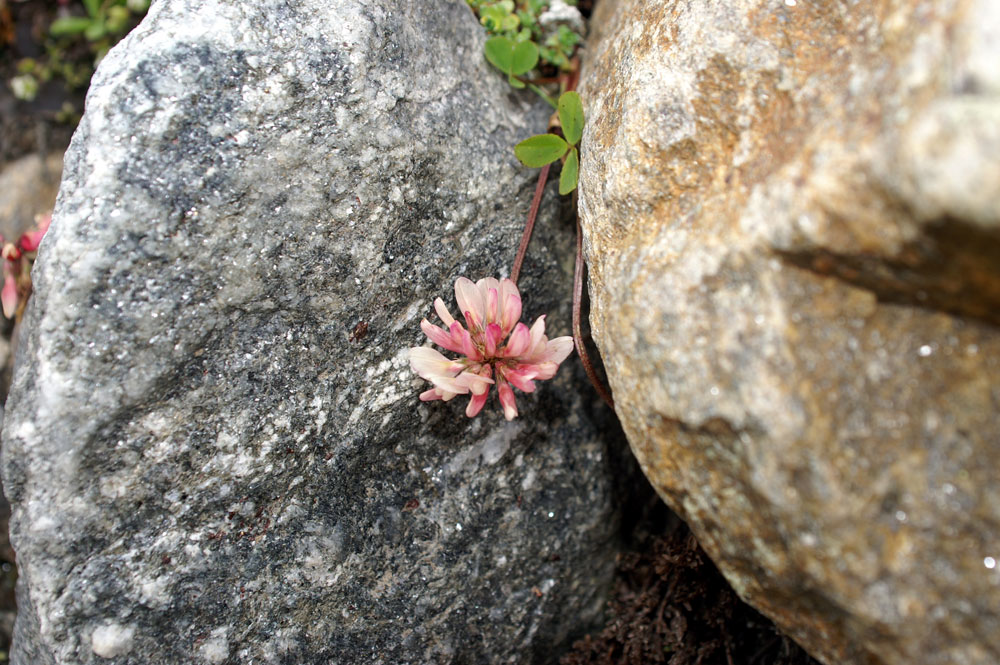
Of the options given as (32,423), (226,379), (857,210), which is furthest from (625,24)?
(32,423)

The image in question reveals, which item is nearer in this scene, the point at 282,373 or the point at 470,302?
the point at 282,373

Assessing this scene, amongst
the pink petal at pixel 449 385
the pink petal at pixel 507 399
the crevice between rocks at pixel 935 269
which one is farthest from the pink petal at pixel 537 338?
the crevice between rocks at pixel 935 269

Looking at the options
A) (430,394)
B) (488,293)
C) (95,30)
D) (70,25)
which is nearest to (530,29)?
(488,293)

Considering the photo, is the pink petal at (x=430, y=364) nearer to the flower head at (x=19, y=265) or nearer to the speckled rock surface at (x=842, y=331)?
the speckled rock surface at (x=842, y=331)

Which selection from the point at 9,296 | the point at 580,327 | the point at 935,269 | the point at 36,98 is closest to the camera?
the point at 935,269

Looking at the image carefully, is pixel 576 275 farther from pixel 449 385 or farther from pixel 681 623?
pixel 681 623

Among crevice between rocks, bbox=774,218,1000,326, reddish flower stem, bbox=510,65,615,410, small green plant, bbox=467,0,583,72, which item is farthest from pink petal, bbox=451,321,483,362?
small green plant, bbox=467,0,583,72
